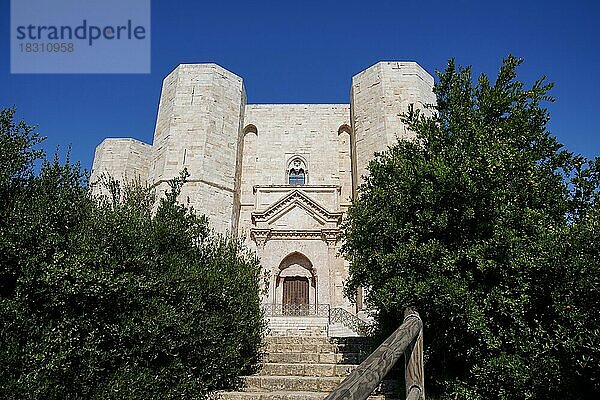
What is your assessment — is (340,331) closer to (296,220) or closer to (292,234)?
(292,234)

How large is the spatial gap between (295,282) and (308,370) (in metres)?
8.55

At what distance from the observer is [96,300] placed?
4.41 m

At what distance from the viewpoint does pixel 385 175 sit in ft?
22.3

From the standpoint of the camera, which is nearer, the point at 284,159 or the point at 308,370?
the point at 308,370

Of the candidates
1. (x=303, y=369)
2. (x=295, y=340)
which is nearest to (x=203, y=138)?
(x=295, y=340)

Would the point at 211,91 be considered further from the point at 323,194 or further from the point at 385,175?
the point at 385,175

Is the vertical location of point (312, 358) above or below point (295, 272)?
below

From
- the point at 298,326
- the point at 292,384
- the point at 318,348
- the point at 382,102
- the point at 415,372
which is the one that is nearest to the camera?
the point at 415,372

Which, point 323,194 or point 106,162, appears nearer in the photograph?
point 323,194

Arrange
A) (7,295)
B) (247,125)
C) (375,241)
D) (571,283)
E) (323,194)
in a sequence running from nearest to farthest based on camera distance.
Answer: (7,295)
(571,283)
(375,241)
(323,194)
(247,125)

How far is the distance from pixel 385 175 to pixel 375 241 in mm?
1261

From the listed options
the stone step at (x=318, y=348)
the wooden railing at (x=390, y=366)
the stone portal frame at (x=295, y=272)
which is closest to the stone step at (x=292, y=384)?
the stone step at (x=318, y=348)

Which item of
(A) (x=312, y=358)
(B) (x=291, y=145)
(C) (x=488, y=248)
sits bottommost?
(A) (x=312, y=358)

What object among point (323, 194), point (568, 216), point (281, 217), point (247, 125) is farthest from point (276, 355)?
point (247, 125)
